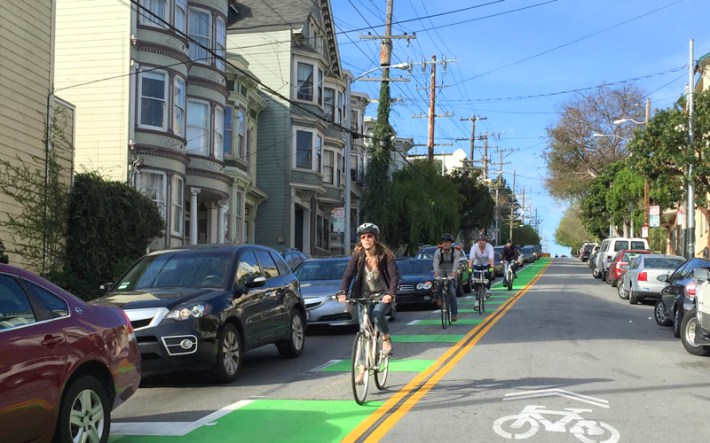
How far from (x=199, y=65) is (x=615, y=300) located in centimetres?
1554

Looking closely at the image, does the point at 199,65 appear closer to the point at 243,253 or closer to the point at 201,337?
the point at 243,253

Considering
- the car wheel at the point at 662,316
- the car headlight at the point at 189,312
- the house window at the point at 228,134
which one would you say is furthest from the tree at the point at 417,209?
the car headlight at the point at 189,312

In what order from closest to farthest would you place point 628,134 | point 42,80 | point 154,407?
1. point 154,407
2. point 42,80
3. point 628,134

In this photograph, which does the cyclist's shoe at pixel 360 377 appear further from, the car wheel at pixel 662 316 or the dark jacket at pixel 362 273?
the car wheel at pixel 662 316

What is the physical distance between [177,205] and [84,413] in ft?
62.0

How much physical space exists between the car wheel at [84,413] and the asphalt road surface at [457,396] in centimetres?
85

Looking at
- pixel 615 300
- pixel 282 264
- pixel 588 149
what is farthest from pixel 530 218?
pixel 282 264

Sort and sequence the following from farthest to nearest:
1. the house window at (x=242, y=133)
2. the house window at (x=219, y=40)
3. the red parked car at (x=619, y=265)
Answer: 1. the house window at (x=242, y=133)
2. the red parked car at (x=619, y=265)
3. the house window at (x=219, y=40)

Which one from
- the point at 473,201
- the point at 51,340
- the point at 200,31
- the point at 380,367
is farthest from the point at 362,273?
the point at 473,201

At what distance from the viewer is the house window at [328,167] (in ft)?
127

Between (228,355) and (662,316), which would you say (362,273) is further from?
(662,316)

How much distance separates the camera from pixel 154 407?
8.08m

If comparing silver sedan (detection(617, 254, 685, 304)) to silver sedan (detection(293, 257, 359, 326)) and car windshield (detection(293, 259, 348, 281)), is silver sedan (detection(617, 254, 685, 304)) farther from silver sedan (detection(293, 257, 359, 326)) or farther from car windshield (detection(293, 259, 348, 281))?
silver sedan (detection(293, 257, 359, 326))

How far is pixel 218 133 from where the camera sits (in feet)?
88.4
